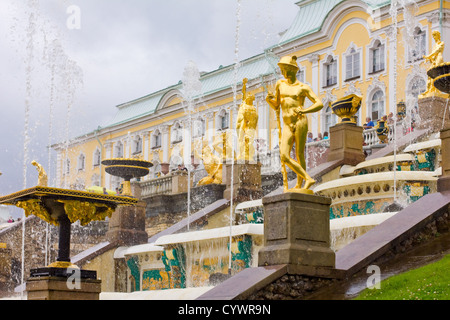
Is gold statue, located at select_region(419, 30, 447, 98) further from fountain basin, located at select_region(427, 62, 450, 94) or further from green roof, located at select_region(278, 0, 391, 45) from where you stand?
green roof, located at select_region(278, 0, 391, 45)

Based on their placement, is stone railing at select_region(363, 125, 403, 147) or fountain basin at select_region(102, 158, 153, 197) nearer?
fountain basin at select_region(102, 158, 153, 197)

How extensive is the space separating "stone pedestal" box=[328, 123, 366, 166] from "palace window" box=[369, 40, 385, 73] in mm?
20191

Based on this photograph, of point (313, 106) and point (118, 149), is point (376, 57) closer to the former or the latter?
point (118, 149)

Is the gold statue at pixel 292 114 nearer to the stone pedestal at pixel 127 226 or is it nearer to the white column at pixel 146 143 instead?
the stone pedestal at pixel 127 226

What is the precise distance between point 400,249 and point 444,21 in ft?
94.5

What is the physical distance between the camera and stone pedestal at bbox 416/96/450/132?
22.3m

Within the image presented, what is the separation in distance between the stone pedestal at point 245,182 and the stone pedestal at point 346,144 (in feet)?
6.50

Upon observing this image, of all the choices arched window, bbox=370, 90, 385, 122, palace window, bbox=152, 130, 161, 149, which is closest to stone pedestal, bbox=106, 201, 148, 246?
arched window, bbox=370, 90, 385, 122

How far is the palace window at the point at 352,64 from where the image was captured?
43.1 metres

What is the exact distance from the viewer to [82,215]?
1374cm
